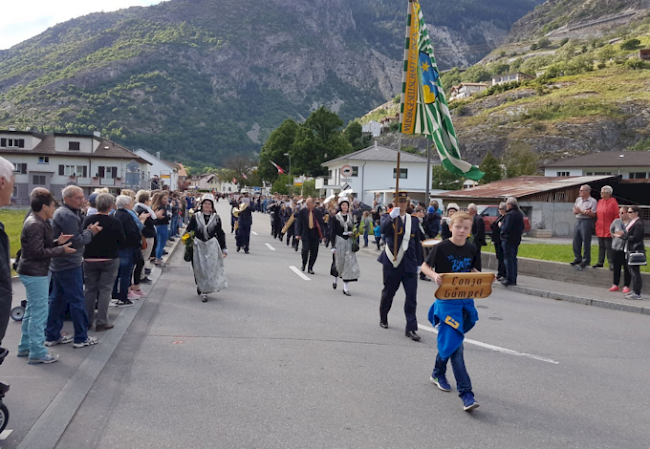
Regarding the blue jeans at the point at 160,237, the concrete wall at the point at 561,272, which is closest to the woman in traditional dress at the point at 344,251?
the blue jeans at the point at 160,237

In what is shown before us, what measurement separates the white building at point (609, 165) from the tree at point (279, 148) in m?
36.4

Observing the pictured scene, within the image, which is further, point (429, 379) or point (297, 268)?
point (297, 268)

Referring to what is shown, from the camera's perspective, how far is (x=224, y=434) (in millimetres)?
4145

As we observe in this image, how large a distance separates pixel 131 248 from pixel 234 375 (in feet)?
13.1

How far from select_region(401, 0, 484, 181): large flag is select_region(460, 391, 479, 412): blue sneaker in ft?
17.4

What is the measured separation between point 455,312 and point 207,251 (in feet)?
18.8

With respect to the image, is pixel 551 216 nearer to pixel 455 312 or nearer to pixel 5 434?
pixel 455 312

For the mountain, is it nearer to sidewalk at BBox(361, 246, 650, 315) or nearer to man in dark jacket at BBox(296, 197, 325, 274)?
man in dark jacket at BBox(296, 197, 325, 274)

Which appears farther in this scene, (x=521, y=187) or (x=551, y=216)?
(x=521, y=187)

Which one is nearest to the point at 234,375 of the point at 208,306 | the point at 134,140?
the point at 208,306

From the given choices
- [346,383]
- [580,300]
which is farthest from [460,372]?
[580,300]

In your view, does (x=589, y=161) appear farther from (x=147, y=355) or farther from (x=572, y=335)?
(x=147, y=355)

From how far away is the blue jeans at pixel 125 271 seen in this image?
8.62 m

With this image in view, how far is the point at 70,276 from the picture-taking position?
247 inches
